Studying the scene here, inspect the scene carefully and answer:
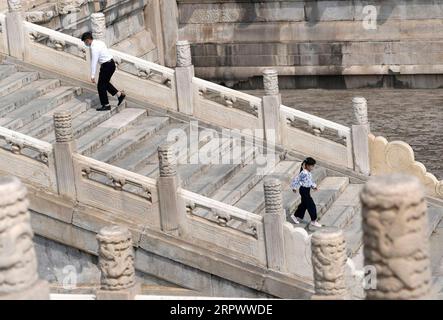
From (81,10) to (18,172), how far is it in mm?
8004

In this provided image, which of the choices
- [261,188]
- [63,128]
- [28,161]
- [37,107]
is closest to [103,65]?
[37,107]

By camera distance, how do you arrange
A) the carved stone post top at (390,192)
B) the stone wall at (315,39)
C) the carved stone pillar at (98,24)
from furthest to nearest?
the stone wall at (315,39)
the carved stone pillar at (98,24)
the carved stone post top at (390,192)

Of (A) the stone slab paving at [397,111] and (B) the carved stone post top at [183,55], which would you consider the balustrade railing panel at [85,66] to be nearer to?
(B) the carved stone post top at [183,55]

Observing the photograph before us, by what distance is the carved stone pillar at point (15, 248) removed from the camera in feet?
41.0

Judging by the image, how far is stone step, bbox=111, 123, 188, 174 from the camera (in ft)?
77.4

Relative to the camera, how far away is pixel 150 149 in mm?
24359

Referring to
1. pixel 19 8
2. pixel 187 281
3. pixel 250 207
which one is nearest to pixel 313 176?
pixel 250 207

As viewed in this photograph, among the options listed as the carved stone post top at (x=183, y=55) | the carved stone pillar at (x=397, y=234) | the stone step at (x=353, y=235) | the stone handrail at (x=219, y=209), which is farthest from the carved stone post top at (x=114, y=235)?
the carved stone post top at (x=183, y=55)

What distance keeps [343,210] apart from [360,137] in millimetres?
1663

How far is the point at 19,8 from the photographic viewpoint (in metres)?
25.6

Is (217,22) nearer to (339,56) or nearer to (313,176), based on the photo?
(339,56)

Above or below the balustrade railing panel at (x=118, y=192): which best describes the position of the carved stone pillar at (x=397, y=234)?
above

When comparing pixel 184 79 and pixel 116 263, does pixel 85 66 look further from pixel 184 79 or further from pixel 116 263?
pixel 116 263

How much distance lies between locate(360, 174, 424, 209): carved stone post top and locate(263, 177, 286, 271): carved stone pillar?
340 inches
